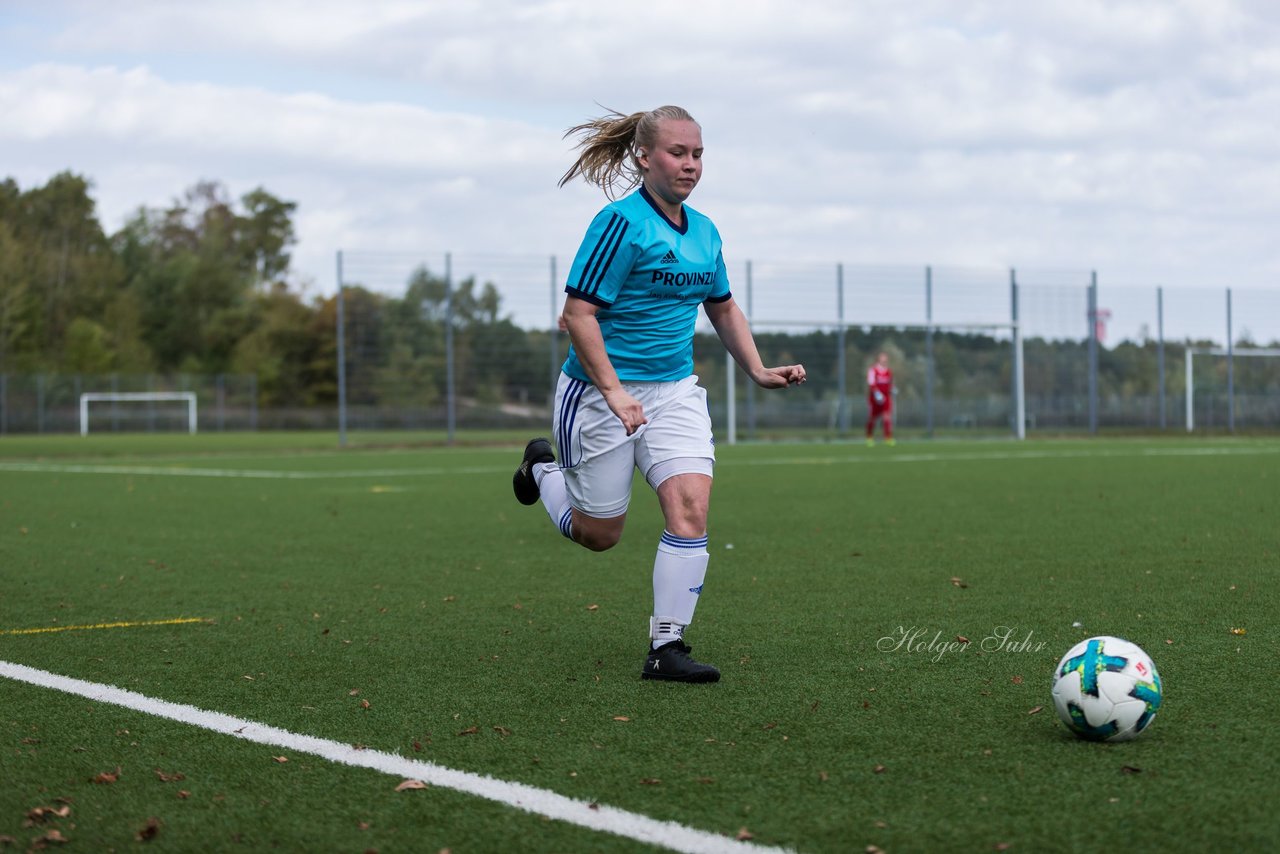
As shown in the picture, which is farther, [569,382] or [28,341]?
[28,341]

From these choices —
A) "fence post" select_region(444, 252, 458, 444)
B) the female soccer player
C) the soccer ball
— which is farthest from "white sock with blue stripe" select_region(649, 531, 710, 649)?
"fence post" select_region(444, 252, 458, 444)

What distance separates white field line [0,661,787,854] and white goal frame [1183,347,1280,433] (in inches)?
1393

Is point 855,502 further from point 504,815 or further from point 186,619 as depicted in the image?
point 504,815

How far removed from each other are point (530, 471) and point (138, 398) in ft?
169

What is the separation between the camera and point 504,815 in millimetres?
3188

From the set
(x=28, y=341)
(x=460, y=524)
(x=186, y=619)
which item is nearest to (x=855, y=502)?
(x=460, y=524)

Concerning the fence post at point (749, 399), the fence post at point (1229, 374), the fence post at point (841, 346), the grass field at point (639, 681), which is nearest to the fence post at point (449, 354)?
the fence post at point (749, 399)

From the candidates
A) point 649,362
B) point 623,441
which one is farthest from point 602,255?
point 623,441

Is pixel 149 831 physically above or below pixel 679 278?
below

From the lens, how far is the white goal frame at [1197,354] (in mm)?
36219

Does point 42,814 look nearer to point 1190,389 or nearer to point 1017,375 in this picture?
point 1017,375

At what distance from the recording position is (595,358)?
4.78 metres

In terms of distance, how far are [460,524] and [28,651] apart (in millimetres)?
5663

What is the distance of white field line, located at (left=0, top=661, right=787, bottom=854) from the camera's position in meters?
3.00
